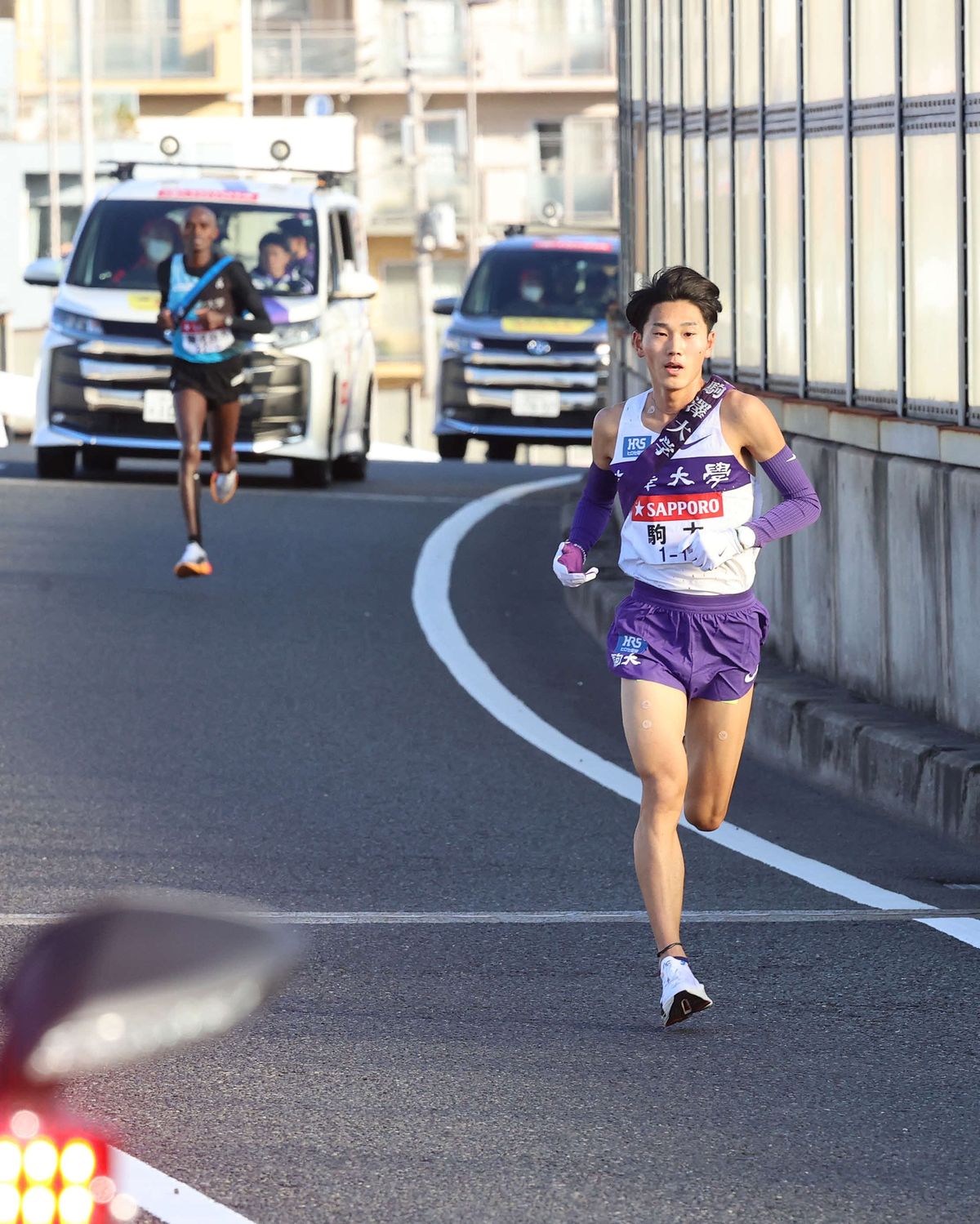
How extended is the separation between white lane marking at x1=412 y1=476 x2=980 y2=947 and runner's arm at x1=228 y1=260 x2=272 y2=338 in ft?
5.42

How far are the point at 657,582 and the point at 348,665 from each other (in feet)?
19.1

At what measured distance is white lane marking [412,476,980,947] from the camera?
7.40 metres

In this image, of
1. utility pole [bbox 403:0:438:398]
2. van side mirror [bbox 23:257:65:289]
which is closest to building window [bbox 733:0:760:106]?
van side mirror [bbox 23:257:65:289]

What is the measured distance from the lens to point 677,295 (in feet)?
20.8

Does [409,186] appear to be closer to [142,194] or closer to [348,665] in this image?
[142,194]

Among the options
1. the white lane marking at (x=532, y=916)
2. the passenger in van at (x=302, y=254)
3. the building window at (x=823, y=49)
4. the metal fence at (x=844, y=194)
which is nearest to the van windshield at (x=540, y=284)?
the passenger in van at (x=302, y=254)

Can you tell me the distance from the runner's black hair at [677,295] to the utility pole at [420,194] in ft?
186

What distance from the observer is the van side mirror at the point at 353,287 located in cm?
2014

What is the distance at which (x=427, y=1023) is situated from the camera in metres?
5.92

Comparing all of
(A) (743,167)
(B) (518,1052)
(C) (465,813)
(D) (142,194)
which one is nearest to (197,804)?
(C) (465,813)

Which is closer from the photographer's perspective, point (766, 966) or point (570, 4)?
point (766, 966)

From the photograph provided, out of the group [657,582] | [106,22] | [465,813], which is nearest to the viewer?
[657,582]

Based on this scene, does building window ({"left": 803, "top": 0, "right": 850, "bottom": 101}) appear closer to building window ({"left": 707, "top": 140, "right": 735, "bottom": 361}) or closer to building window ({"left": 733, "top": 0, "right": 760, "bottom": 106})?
building window ({"left": 733, "top": 0, "right": 760, "bottom": 106})

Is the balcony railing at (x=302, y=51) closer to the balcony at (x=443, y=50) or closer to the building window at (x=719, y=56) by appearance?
the balcony at (x=443, y=50)
